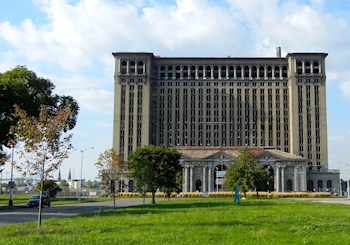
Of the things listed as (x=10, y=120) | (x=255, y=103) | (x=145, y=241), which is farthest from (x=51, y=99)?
(x=255, y=103)

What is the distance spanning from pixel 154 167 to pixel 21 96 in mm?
22367

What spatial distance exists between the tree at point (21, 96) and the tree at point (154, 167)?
1059 cm

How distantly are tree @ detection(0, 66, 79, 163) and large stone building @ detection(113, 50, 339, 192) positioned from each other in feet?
343

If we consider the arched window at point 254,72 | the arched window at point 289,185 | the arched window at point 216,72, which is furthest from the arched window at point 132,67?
the arched window at point 289,185

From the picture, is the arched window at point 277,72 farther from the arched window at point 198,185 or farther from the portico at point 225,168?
the arched window at point 198,185

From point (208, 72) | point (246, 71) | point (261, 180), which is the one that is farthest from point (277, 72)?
point (261, 180)

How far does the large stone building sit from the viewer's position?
165m

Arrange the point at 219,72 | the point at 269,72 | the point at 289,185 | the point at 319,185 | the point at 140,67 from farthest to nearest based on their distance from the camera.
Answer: the point at 269,72 < the point at 219,72 < the point at 140,67 < the point at 319,185 < the point at 289,185

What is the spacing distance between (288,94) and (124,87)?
6225 cm

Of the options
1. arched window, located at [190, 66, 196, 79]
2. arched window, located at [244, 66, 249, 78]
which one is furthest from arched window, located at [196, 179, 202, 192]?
arched window, located at [244, 66, 249, 78]

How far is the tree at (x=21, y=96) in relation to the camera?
45906 millimetres

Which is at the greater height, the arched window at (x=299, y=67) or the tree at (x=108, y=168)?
the arched window at (x=299, y=67)

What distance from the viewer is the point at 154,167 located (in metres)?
63.4

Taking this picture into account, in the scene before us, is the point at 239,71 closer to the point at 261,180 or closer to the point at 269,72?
the point at 269,72
